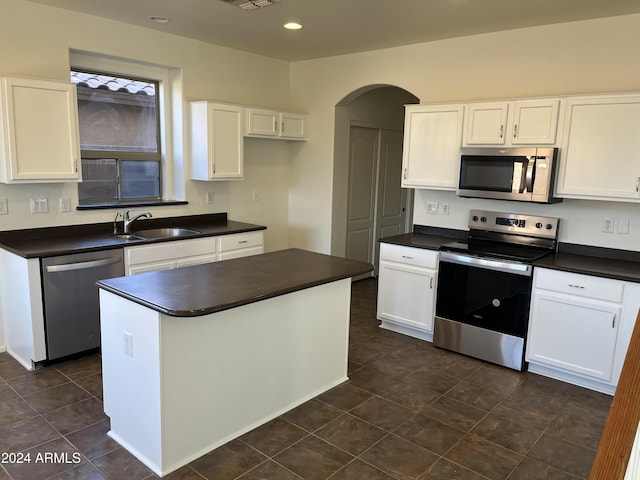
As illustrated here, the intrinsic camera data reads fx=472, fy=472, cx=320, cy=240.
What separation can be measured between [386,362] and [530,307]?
1160mm

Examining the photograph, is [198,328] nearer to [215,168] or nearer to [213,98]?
[215,168]

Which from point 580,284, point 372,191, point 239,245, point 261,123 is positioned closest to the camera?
point 580,284

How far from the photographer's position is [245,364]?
2641mm

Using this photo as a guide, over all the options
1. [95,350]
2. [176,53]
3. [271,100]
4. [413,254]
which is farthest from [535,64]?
[95,350]

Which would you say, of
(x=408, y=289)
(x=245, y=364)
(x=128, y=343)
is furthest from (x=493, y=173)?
(x=128, y=343)

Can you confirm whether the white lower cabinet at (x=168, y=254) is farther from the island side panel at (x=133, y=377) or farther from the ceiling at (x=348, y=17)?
the ceiling at (x=348, y=17)

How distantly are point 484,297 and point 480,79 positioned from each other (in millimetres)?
1916

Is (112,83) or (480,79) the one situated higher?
(480,79)

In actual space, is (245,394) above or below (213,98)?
below

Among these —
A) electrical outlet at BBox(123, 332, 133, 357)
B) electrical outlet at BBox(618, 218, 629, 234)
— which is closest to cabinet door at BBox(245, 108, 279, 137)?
electrical outlet at BBox(123, 332, 133, 357)

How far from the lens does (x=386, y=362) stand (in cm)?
373

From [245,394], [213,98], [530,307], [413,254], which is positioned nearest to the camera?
[245,394]

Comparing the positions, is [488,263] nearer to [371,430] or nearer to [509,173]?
[509,173]

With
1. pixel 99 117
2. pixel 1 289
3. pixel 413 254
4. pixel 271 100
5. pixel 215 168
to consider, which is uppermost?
pixel 271 100
